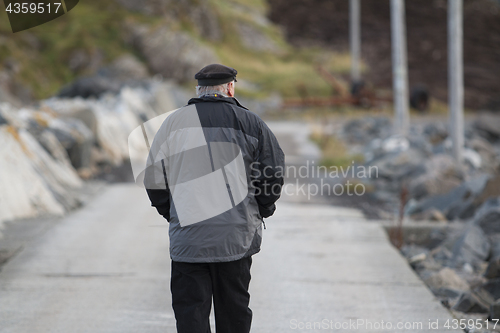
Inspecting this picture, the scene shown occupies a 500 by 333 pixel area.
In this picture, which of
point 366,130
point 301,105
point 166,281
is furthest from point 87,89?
point 166,281

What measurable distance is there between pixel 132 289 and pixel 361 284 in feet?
6.86

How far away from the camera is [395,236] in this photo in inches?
314

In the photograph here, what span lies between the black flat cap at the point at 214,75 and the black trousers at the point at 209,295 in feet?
3.43

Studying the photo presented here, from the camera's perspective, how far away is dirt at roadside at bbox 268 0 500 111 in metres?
43.6

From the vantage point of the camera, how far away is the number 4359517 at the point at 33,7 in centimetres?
826

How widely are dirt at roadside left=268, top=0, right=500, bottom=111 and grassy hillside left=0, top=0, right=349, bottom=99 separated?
349 centimetres

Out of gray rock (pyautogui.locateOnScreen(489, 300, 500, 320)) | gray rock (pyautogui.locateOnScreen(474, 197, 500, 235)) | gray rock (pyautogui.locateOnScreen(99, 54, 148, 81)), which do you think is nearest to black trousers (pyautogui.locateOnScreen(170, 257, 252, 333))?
gray rock (pyautogui.locateOnScreen(489, 300, 500, 320))

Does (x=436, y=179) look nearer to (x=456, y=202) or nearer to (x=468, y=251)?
(x=456, y=202)

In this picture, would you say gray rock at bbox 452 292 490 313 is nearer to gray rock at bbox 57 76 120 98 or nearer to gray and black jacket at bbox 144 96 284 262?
gray and black jacket at bbox 144 96 284 262

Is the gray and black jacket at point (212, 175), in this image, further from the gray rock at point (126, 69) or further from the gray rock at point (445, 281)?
the gray rock at point (126, 69)

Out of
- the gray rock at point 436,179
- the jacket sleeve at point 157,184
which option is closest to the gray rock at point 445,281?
the jacket sleeve at point 157,184

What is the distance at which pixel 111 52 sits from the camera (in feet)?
142

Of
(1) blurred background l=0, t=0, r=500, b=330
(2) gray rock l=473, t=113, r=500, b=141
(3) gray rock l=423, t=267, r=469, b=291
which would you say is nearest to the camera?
(3) gray rock l=423, t=267, r=469, b=291

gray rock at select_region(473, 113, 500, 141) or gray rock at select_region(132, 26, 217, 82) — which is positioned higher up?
gray rock at select_region(132, 26, 217, 82)
